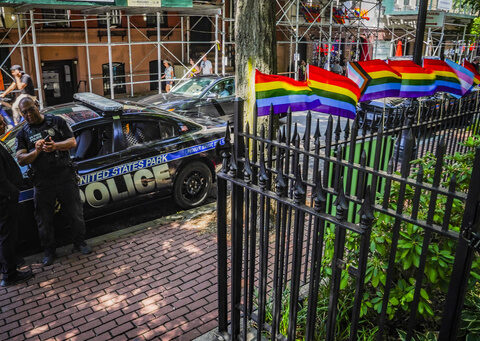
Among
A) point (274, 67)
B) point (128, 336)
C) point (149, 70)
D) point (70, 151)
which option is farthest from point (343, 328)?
point (149, 70)

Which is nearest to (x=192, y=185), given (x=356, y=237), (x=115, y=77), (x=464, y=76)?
(x=464, y=76)

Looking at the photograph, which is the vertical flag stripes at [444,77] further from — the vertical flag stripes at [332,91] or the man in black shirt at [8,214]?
the man in black shirt at [8,214]

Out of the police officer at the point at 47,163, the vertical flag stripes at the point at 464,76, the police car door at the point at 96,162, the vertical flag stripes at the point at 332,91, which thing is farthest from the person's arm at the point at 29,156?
the vertical flag stripes at the point at 464,76

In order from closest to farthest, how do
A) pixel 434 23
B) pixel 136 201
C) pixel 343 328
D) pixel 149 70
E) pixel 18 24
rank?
pixel 343 328 → pixel 136 201 → pixel 18 24 → pixel 149 70 → pixel 434 23

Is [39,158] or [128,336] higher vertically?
[39,158]

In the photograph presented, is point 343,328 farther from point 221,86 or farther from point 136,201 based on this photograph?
point 221,86

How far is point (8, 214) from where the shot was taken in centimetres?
514

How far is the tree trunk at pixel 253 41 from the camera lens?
6070 millimetres

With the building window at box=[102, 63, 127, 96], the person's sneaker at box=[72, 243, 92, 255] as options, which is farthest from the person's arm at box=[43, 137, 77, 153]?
the building window at box=[102, 63, 127, 96]

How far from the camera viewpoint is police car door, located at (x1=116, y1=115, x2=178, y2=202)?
22.0 feet

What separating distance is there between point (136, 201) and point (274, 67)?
2852mm

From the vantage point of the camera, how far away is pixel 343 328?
3727 millimetres

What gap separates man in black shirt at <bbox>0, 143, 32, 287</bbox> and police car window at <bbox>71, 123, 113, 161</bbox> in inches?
42.2

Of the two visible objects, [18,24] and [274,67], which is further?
[18,24]
